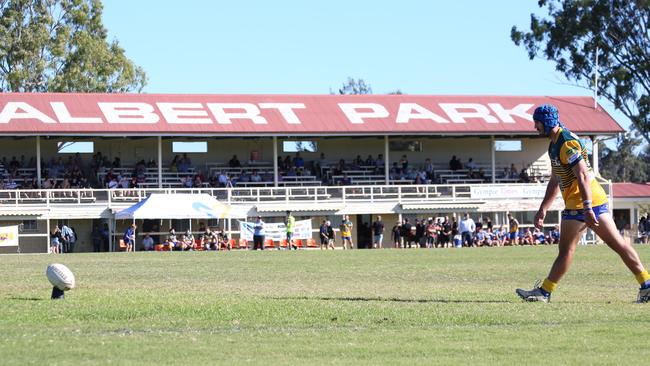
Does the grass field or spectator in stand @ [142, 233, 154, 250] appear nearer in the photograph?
the grass field

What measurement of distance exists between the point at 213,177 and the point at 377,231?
866 centimetres

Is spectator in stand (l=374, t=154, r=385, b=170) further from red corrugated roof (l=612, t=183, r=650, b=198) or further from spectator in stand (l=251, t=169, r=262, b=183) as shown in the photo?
red corrugated roof (l=612, t=183, r=650, b=198)

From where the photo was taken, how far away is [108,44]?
78125mm

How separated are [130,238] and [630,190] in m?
38.6

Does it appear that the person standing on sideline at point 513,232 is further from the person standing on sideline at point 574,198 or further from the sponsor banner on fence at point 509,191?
the person standing on sideline at point 574,198

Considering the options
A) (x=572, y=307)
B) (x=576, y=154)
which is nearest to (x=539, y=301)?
(x=572, y=307)

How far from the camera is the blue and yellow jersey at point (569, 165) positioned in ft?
42.6

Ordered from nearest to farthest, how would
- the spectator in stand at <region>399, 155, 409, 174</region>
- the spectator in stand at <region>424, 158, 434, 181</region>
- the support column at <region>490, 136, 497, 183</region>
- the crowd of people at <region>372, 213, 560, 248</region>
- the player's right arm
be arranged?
the player's right arm, the crowd of people at <region>372, 213, 560, 248</region>, the support column at <region>490, 136, 497, 183</region>, the spectator in stand at <region>424, 158, 434, 181</region>, the spectator in stand at <region>399, 155, 409, 174</region>

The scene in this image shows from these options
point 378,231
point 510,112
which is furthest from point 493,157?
point 378,231

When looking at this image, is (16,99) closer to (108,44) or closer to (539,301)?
(108,44)

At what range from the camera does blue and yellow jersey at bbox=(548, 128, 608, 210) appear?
12992 millimetres

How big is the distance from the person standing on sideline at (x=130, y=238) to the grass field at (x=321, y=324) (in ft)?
A: 93.9

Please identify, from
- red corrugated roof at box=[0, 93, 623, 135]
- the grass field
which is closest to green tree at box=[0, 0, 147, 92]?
red corrugated roof at box=[0, 93, 623, 135]

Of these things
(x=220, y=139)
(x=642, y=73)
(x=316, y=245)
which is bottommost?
(x=316, y=245)
